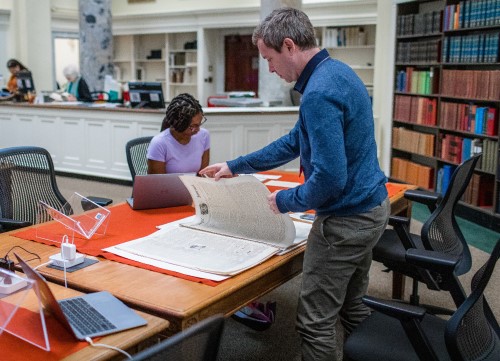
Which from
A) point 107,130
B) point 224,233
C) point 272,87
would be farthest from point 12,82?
point 224,233

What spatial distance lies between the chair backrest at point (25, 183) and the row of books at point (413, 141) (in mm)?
4343

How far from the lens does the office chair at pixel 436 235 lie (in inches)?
108

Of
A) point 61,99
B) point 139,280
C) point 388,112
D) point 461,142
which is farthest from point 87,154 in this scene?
point 139,280

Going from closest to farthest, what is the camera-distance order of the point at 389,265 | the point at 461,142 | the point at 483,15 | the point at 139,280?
the point at 139,280
the point at 389,265
the point at 483,15
the point at 461,142

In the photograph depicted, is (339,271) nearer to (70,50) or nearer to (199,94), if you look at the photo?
(199,94)

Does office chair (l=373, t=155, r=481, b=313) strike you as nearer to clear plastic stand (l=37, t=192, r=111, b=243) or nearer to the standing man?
the standing man

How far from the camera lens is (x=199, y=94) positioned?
38.3 feet

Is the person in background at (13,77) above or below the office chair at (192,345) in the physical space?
above

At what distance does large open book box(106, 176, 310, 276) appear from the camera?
1.94 m

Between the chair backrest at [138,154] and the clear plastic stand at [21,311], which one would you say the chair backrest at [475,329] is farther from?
the chair backrest at [138,154]

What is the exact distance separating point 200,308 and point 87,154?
6.09m

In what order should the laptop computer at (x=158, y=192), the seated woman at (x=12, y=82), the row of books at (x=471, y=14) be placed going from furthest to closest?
the seated woman at (x=12, y=82) < the row of books at (x=471, y=14) < the laptop computer at (x=158, y=192)

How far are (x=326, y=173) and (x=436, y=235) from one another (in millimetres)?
1367

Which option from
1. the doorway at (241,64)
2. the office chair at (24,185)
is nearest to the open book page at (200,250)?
the office chair at (24,185)
